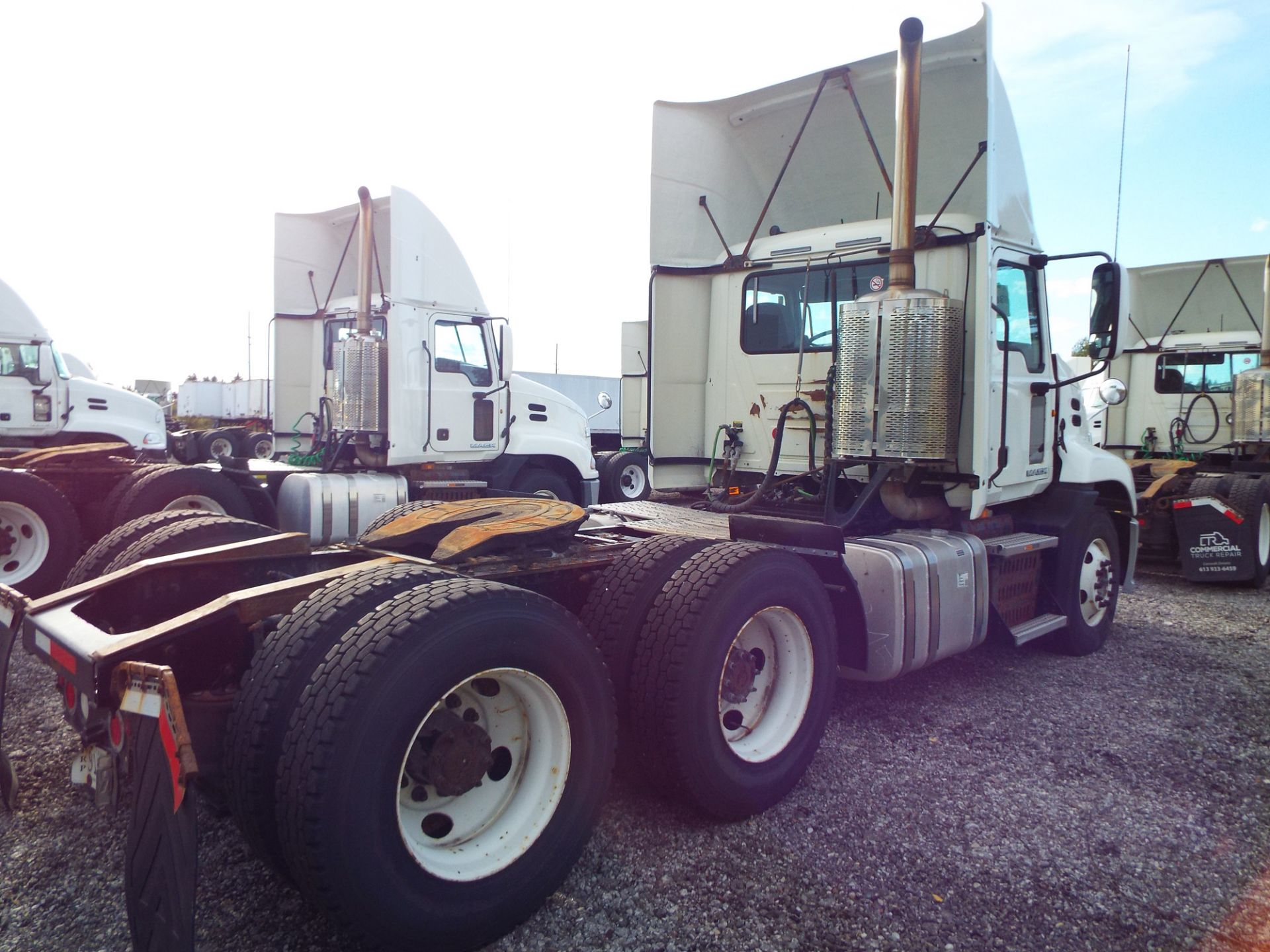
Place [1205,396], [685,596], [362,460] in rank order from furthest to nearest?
1. [1205,396]
2. [362,460]
3. [685,596]

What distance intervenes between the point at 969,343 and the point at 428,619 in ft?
13.8

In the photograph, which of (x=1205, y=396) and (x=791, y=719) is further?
(x=1205, y=396)

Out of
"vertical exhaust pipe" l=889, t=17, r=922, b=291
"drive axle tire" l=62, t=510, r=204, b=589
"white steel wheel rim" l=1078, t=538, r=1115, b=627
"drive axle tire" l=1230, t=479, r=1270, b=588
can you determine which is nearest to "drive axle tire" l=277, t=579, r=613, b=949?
"drive axle tire" l=62, t=510, r=204, b=589

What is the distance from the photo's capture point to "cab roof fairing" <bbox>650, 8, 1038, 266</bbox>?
540cm

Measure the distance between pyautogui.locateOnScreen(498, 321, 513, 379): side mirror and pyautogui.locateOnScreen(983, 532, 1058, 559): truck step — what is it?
6258 millimetres

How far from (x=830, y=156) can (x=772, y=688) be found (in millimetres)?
4251

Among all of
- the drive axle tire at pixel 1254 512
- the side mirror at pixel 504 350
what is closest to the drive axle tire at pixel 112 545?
the side mirror at pixel 504 350

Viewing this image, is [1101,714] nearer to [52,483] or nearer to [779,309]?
[779,309]

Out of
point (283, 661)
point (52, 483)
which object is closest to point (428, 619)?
point (283, 661)

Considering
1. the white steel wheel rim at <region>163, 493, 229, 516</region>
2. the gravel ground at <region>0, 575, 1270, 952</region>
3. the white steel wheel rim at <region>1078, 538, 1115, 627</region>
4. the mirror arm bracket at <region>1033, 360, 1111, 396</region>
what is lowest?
the gravel ground at <region>0, 575, 1270, 952</region>

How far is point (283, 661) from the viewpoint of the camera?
2.50m

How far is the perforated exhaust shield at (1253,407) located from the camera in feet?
35.1

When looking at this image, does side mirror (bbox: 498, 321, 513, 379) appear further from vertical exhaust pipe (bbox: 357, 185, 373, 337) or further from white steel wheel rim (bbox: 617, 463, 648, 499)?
white steel wheel rim (bbox: 617, 463, 648, 499)

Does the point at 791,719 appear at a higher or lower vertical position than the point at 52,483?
lower
